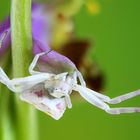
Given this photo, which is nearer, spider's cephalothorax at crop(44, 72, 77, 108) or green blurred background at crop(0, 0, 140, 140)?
spider's cephalothorax at crop(44, 72, 77, 108)

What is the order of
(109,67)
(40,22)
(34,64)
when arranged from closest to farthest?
(34,64), (40,22), (109,67)

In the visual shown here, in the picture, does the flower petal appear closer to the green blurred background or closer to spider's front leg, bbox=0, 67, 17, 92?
spider's front leg, bbox=0, 67, 17, 92

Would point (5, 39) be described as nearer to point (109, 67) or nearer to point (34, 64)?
point (34, 64)

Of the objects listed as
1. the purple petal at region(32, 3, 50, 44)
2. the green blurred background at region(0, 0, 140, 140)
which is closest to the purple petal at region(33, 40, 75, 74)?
the purple petal at region(32, 3, 50, 44)

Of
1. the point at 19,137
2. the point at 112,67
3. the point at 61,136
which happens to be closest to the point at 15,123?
the point at 19,137

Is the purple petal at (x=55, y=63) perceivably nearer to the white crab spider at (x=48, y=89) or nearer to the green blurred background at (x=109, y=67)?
the white crab spider at (x=48, y=89)

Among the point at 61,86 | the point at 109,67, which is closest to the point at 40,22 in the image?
the point at 109,67

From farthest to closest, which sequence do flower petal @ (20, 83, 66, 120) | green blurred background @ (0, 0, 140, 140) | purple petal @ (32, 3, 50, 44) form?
green blurred background @ (0, 0, 140, 140) → purple petal @ (32, 3, 50, 44) → flower petal @ (20, 83, 66, 120)
